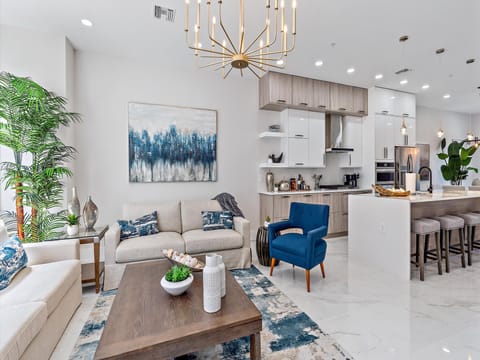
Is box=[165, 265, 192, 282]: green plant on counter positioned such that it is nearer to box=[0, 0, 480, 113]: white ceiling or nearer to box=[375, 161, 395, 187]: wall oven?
box=[0, 0, 480, 113]: white ceiling

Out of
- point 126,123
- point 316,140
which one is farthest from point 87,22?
point 316,140

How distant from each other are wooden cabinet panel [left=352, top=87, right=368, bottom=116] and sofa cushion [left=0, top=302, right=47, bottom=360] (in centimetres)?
578

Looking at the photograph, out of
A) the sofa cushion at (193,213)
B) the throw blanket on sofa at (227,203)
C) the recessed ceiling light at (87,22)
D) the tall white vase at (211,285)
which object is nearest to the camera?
the tall white vase at (211,285)

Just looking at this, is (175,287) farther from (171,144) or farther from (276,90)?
(276,90)

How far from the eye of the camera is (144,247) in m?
2.74

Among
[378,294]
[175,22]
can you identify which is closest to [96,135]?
[175,22]

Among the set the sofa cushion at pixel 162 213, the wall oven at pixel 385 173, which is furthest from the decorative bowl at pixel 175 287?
the wall oven at pixel 385 173

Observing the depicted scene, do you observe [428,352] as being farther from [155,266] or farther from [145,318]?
[155,266]

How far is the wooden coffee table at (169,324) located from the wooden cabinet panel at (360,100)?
494 cm

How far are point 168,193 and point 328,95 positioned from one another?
376cm

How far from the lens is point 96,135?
368 centimetres

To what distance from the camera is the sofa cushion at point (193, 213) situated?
347 centimetres

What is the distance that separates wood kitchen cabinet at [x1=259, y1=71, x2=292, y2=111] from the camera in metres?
4.37

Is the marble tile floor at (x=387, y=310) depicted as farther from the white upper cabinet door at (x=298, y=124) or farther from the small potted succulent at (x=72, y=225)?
the white upper cabinet door at (x=298, y=124)
